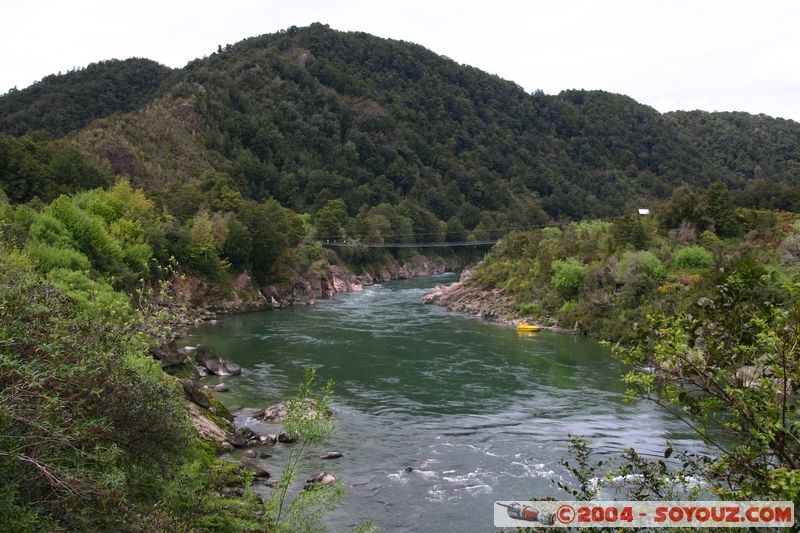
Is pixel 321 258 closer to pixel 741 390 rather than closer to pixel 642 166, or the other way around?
pixel 741 390

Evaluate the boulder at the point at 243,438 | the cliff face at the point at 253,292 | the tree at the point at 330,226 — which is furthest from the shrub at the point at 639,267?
the tree at the point at 330,226

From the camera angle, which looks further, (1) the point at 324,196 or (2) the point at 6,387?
(1) the point at 324,196

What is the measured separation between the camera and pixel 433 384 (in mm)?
24719

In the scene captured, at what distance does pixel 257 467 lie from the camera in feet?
48.6

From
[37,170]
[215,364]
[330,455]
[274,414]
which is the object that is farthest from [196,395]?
[37,170]

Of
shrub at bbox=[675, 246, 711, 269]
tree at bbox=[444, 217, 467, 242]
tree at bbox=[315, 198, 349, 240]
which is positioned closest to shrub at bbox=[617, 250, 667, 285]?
shrub at bbox=[675, 246, 711, 269]

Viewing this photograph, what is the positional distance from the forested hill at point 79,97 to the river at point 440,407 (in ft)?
262

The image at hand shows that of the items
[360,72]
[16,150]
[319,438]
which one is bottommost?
[319,438]

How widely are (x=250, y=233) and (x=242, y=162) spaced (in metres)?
47.4

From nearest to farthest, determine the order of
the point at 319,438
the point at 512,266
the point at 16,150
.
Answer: the point at 319,438
the point at 16,150
the point at 512,266

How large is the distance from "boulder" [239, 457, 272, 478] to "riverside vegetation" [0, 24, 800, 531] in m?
0.97

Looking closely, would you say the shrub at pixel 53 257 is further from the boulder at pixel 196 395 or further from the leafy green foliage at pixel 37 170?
the leafy green foliage at pixel 37 170

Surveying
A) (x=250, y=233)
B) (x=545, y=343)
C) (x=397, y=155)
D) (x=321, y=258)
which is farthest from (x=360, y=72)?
(x=545, y=343)

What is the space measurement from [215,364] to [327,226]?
5592 centimetres
